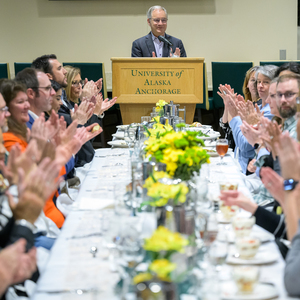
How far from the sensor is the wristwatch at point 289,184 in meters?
1.46

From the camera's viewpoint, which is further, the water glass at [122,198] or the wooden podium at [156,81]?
the wooden podium at [156,81]

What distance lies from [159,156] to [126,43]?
18.2ft

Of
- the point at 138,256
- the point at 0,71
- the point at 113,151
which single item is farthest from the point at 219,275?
the point at 0,71

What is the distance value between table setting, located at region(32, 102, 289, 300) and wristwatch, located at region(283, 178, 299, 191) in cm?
16

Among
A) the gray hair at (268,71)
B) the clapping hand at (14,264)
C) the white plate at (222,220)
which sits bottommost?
the white plate at (222,220)

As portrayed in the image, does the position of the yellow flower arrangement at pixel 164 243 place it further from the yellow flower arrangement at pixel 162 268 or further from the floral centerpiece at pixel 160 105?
the floral centerpiece at pixel 160 105

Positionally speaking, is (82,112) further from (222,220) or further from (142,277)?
(142,277)

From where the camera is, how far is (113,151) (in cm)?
310

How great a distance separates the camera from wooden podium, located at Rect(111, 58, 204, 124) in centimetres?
455

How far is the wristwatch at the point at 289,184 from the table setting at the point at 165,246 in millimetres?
157

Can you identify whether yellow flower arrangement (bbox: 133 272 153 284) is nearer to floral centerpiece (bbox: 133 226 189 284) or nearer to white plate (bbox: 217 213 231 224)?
floral centerpiece (bbox: 133 226 189 284)

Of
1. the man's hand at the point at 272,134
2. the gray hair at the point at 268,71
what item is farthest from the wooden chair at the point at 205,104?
the man's hand at the point at 272,134

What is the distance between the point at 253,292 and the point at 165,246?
0.93 feet

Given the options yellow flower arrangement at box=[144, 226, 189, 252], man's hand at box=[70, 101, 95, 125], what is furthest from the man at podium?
yellow flower arrangement at box=[144, 226, 189, 252]
